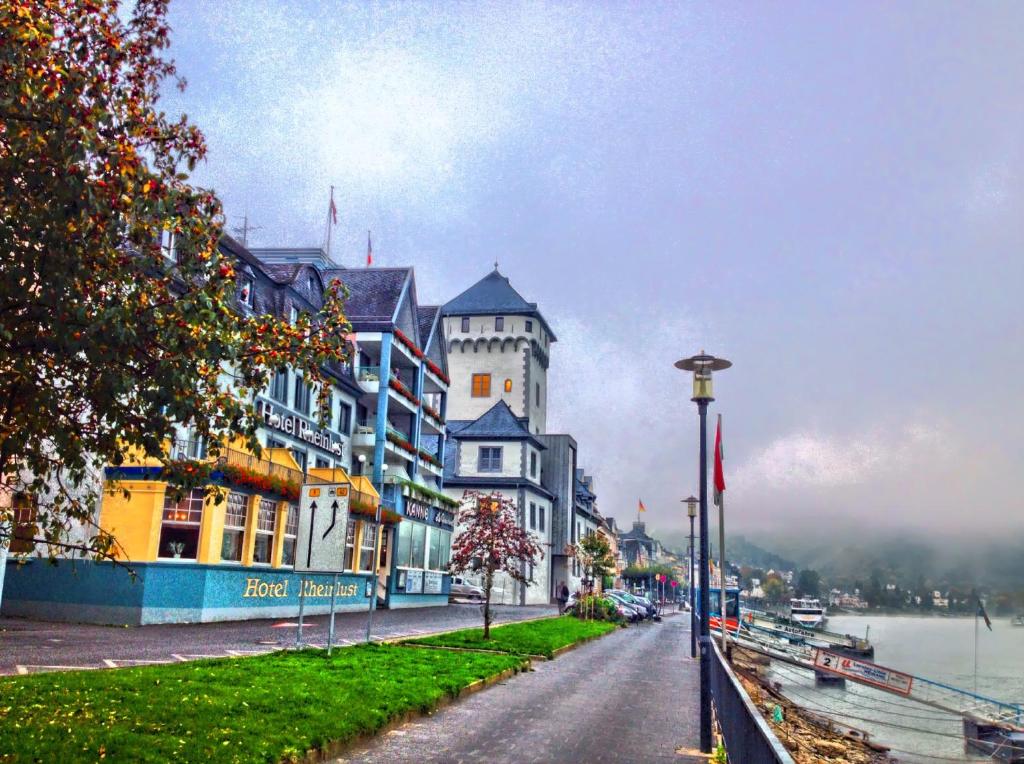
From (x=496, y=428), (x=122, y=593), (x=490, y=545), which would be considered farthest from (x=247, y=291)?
(x=496, y=428)

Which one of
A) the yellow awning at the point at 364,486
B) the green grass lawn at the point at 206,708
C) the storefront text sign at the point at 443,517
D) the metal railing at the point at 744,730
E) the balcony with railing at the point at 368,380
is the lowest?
the green grass lawn at the point at 206,708

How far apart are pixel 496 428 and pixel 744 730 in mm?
61755

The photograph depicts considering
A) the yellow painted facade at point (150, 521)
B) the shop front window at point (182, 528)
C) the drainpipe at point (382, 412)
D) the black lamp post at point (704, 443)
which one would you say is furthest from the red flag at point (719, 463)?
the drainpipe at point (382, 412)

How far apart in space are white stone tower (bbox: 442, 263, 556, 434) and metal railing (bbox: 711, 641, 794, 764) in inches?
2743

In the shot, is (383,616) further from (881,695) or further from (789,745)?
(881,695)

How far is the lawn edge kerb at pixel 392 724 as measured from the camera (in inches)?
393

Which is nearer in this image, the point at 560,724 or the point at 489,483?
the point at 560,724

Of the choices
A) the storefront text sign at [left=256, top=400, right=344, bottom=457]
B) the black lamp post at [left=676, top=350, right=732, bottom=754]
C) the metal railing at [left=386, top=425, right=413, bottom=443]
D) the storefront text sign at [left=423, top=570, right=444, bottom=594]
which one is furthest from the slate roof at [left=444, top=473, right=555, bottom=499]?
the black lamp post at [left=676, top=350, right=732, bottom=754]

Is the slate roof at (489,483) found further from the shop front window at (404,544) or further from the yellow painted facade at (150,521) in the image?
the yellow painted facade at (150,521)

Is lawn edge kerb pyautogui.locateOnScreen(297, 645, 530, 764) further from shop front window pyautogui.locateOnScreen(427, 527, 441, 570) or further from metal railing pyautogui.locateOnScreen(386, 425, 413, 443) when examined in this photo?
shop front window pyautogui.locateOnScreen(427, 527, 441, 570)

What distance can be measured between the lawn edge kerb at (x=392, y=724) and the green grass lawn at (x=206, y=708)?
0.23ft

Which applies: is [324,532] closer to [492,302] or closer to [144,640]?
[144,640]

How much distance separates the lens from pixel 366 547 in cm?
3831

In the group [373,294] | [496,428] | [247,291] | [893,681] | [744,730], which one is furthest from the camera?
[496,428]
